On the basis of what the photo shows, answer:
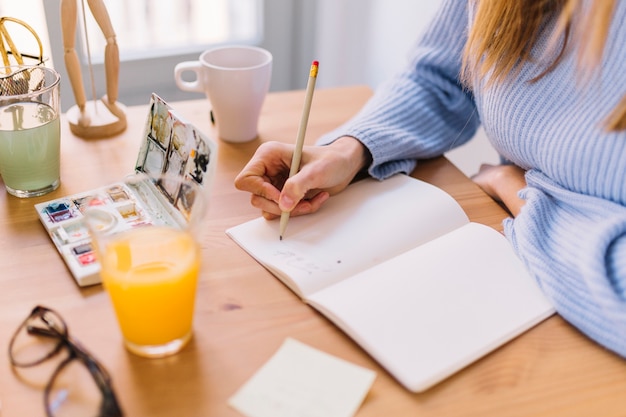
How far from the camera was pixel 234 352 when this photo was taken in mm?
601

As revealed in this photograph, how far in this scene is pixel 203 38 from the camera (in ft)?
5.69

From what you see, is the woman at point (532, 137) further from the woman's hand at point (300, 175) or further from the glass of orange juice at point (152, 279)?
the glass of orange juice at point (152, 279)

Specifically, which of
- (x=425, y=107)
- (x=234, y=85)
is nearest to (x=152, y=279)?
(x=234, y=85)

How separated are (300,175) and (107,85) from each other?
400 millimetres

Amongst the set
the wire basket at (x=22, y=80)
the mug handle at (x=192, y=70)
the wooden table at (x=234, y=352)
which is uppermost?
the wire basket at (x=22, y=80)

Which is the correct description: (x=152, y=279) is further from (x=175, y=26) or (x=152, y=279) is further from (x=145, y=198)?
(x=175, y=26)

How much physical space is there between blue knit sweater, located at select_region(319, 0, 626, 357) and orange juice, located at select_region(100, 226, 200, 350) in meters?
0.36

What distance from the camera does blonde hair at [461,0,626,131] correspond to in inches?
27.8

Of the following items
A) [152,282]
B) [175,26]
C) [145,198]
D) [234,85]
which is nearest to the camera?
[152,282]

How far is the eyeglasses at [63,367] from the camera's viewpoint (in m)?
0.53

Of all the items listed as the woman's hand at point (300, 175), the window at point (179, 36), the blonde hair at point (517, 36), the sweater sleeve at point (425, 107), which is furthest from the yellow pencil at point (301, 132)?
the window at point (179, 36)

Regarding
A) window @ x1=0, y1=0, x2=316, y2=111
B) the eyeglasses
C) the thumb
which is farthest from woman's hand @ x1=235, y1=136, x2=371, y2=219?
window @ x1=0, y1=0, x2=316, y2=111

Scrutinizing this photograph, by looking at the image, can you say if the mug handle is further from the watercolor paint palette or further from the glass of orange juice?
the glass of orange juice

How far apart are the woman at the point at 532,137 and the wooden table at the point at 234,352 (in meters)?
0.05
